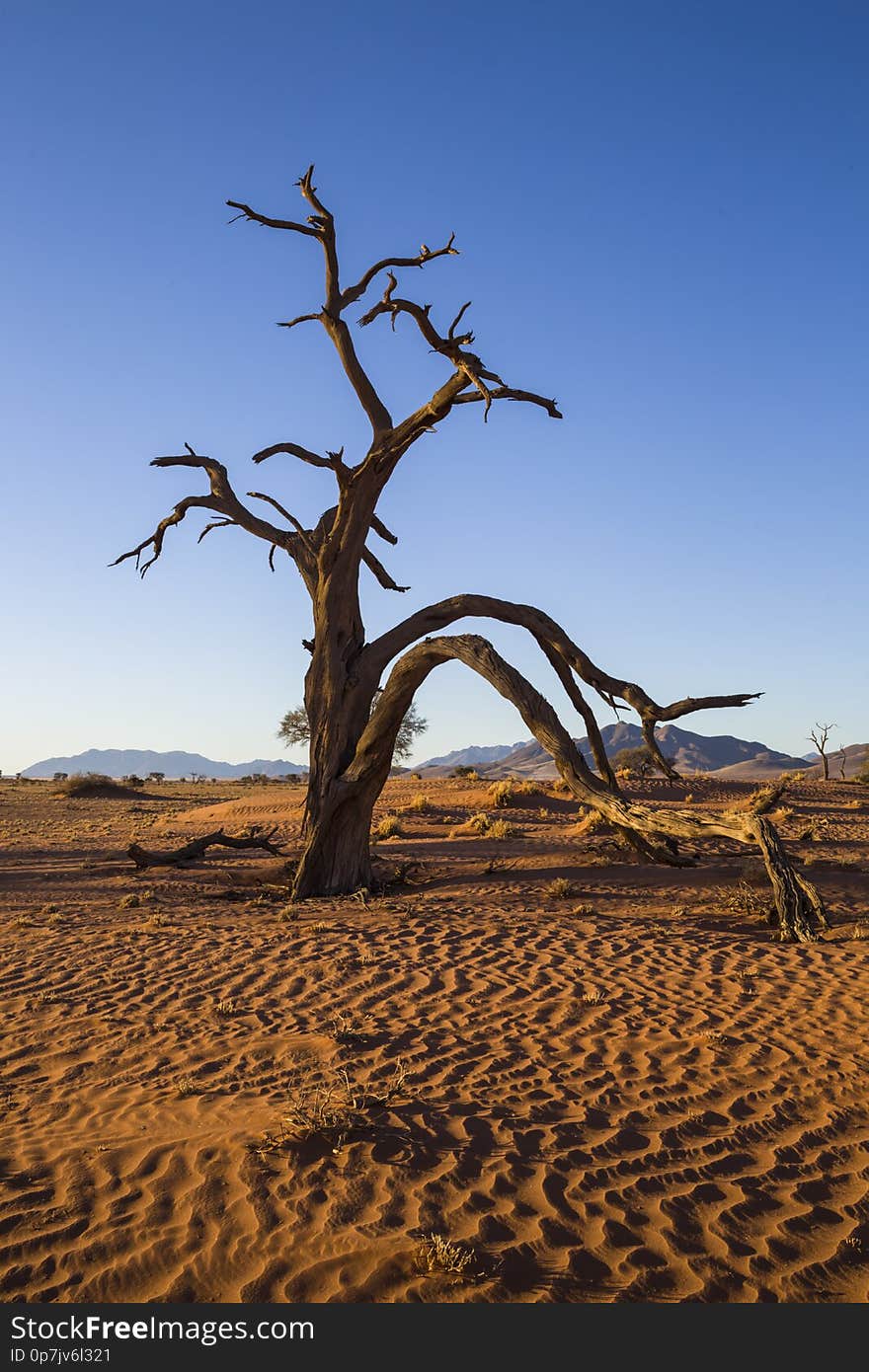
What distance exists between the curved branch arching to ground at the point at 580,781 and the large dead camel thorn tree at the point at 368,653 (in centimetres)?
2

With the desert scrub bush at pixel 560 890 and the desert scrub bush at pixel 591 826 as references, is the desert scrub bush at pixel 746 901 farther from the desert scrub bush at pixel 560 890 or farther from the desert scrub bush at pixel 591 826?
the desert scrub bush at pixel 591 826

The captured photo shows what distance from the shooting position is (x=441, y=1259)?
3.97 meters

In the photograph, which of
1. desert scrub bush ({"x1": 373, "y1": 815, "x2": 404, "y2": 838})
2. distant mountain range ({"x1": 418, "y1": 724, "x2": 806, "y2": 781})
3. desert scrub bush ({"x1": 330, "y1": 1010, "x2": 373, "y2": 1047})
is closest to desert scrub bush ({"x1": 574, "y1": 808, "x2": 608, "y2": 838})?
desert scrub bush ({"x1": 373, "y1": 815, "x2": 404, "y2": 838})

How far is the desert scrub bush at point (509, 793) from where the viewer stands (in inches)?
1125

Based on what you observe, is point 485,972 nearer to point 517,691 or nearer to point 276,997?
point 276,997

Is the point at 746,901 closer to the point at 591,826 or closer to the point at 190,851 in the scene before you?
the point at 591,826

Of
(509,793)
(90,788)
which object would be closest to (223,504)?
(509,793)

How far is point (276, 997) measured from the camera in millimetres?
8430

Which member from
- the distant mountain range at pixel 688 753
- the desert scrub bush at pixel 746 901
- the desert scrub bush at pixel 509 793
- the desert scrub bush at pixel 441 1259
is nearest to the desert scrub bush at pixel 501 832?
the desert scrub bush at pixel 509 793

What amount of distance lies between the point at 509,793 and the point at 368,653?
52.8ft

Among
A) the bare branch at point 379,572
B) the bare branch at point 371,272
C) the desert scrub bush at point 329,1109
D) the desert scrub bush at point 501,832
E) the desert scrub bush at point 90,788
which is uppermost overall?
the bare branch at point 371,272

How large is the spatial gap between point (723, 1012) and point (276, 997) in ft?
13.1

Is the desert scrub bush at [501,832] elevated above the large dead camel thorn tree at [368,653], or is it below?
below

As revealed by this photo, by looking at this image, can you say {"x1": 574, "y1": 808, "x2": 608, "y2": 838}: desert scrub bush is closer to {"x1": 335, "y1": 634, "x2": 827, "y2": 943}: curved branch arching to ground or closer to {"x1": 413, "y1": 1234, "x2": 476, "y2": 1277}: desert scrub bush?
{"x1": 335, "y1": 634, "x2": 827, "y2": 943}: curved branch arching to ground
